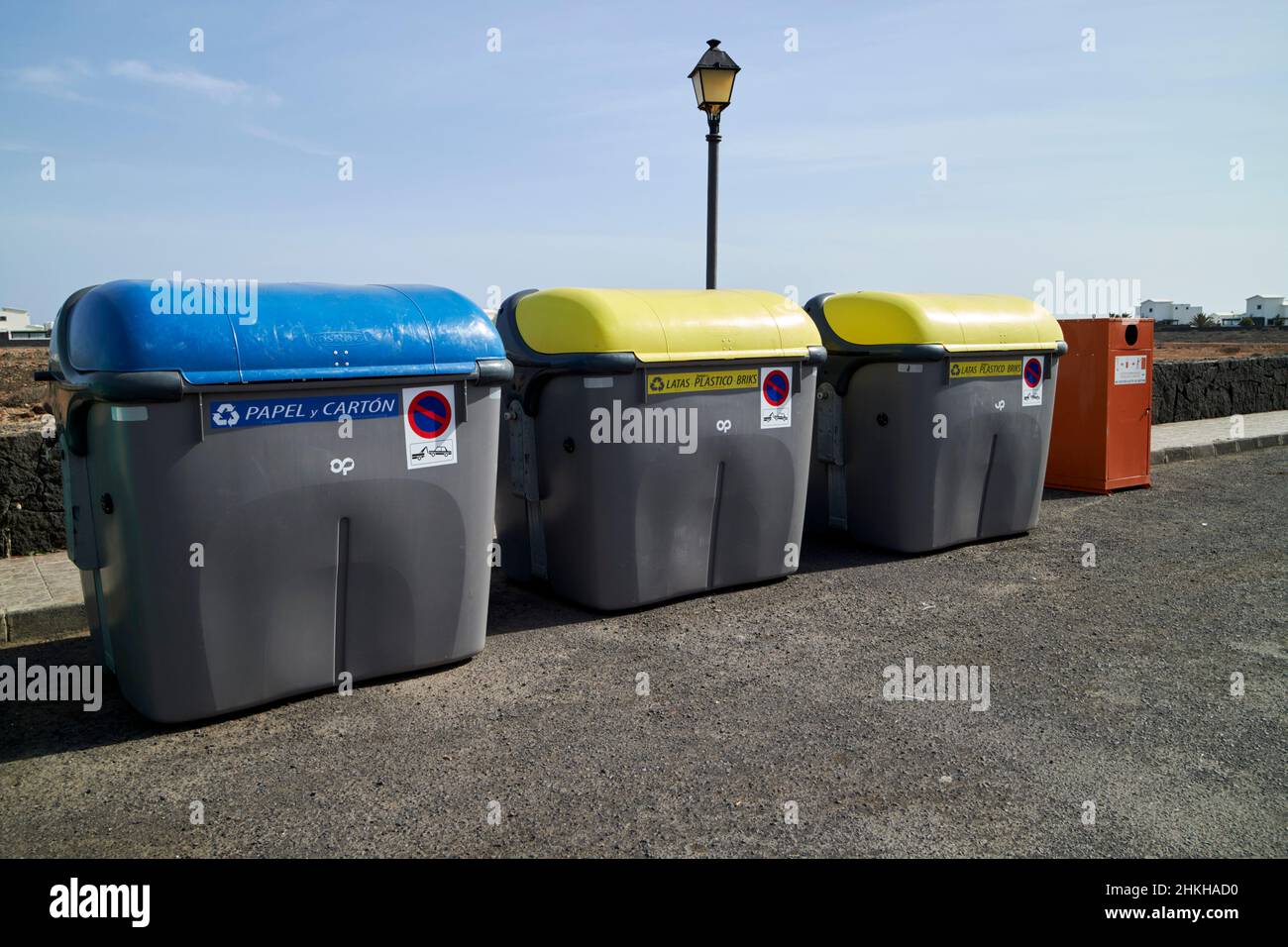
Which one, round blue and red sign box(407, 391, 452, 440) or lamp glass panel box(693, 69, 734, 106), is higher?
lamp glass panel box(693, 69, 734, 106)

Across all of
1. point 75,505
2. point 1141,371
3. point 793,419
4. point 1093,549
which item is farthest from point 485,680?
point 1141,371

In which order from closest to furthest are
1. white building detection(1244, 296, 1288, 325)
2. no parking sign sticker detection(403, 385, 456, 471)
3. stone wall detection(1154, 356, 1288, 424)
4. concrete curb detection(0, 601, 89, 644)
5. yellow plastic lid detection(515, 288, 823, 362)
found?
1. no parking sign sticker detection(403, 385, 456, 471)
2. concrete curb detection(0, 601, 89, 644)
3. yellow plastic lid detection(515, 288, 823, 362)
4. stone wall detection(1154, 356, 1288, 424)
5. white building detection(1244, 296, 1288, 325)

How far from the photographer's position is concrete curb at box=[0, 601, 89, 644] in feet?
16.1

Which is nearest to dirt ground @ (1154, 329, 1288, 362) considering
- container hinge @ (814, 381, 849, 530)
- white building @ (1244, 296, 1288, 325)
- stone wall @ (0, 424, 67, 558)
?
container hinge @ (814, 381, 849, 530)

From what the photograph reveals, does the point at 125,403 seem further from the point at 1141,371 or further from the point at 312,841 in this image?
the point at 1141,371

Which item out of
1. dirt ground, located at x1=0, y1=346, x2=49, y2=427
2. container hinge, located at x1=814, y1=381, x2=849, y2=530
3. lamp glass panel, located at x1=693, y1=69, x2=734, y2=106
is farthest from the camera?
dirt ground, located at x1=0, y1=346, x2=49, y2=427

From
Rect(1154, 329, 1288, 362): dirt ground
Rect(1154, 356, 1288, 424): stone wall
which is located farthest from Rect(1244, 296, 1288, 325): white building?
Rect(1154, 356, 1288, 424): stone wall

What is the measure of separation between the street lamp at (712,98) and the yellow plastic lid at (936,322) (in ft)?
5.74

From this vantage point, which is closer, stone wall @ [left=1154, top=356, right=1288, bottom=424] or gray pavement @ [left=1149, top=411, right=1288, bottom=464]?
gray pavement @ [left=1149, top=411, right=1288, bottom=464]

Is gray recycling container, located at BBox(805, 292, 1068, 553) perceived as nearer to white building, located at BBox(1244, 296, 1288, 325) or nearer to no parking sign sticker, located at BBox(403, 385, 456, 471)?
no parking sign sticker, located at BBox(403, 385, 456, 471)

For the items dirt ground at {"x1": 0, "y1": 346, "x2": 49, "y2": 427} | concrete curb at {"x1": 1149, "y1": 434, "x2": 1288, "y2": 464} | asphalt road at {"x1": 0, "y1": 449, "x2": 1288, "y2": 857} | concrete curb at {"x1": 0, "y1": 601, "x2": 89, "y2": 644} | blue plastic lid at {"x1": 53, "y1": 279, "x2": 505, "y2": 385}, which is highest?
blue plastic lid at {"x1": 53, "y1": 279, "x2": 505, "y2": 385}

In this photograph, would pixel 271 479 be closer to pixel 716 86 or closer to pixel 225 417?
pixel 225 417

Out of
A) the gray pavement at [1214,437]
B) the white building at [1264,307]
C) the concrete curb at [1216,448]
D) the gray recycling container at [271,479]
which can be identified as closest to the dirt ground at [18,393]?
the gray recycling container at [271,479]

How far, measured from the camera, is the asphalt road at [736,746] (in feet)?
10.1
